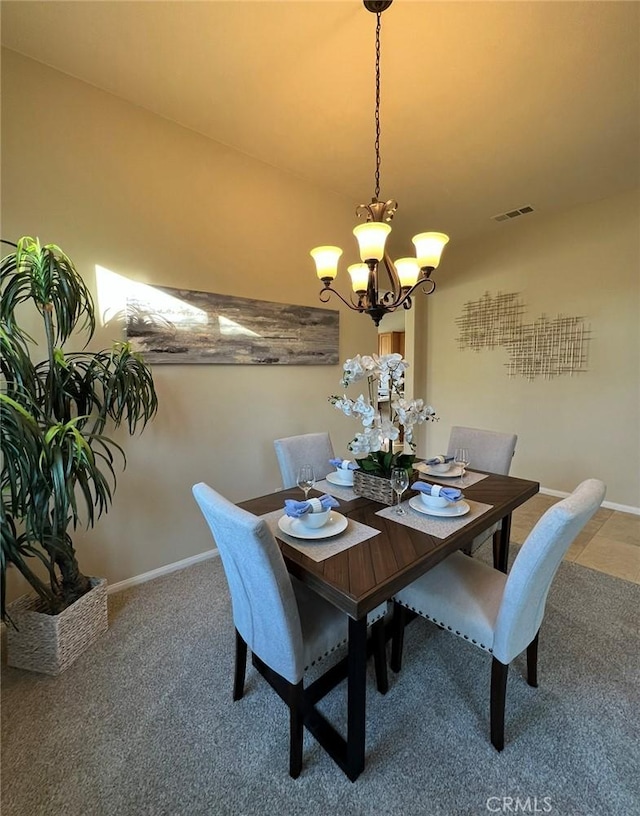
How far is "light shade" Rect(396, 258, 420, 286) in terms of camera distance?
6.29 ft

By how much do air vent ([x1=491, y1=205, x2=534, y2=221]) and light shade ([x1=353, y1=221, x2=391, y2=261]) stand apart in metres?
2.87

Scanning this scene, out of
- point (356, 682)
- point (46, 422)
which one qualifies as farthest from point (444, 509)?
point (46, 422)

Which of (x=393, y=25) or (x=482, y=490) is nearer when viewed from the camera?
(x=393, y=25)

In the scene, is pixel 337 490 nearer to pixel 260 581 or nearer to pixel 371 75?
pixel 260 581

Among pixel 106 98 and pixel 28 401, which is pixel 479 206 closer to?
pixel 106 98

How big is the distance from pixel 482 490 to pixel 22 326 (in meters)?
2.64

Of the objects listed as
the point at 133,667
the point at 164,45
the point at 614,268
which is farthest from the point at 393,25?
the point at 133,667

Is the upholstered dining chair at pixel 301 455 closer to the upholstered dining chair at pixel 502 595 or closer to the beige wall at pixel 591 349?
the upholstered dining chair at pixel 502 595

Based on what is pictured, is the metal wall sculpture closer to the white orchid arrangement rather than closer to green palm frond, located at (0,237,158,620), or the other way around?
the white orchid arrangement

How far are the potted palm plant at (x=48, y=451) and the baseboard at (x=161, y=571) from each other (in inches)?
15.4

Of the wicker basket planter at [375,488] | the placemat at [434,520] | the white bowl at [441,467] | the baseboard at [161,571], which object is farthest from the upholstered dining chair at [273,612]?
the baseboard at [161,571]

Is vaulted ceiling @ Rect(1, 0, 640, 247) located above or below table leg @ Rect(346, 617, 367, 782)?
above

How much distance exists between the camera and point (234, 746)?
Answer: 132 cm

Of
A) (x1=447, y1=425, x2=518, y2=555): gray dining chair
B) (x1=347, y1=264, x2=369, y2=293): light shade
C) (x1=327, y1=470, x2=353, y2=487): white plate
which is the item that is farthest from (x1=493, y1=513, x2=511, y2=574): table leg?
(x1=347, y1=264, x2=369, y2=293): light shade
